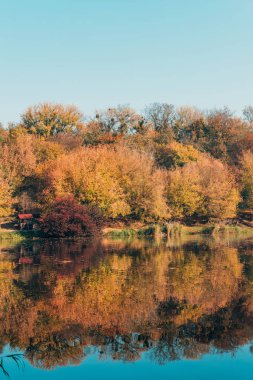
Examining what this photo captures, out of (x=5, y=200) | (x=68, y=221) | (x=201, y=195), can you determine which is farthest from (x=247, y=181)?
(x=5, y=200)

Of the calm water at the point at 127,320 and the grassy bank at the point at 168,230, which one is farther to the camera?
the grassy bank at the point at 168,230

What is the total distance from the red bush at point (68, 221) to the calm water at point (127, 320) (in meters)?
18.5

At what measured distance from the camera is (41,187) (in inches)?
2395

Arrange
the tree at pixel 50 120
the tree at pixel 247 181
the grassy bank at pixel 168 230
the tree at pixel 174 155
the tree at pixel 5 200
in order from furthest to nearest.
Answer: the tree at pixel 50 120 → the tree at pixel 174 155 → the tree at pixel 247 181 → the tree at pixel 5 200 → the grassy bank at pixel 168 230

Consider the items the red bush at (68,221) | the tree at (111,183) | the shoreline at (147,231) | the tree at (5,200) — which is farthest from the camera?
the tree at (111,183)

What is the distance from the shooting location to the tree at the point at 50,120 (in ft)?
299

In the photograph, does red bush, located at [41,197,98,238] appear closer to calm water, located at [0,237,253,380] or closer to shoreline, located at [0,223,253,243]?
shoreline, located at [0,223,253,243]

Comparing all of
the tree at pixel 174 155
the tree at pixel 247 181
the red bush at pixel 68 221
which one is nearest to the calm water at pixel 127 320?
the red bush at pixel 68 221

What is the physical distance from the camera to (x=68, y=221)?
1967 inches

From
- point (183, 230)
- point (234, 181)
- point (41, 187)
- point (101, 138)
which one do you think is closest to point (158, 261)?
point (183, 230)

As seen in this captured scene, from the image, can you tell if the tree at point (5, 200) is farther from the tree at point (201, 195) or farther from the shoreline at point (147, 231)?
the tree at point (201, 195)

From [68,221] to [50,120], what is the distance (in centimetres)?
4792

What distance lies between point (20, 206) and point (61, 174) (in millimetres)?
7262

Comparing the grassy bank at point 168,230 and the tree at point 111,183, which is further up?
the tree at point 111,183
